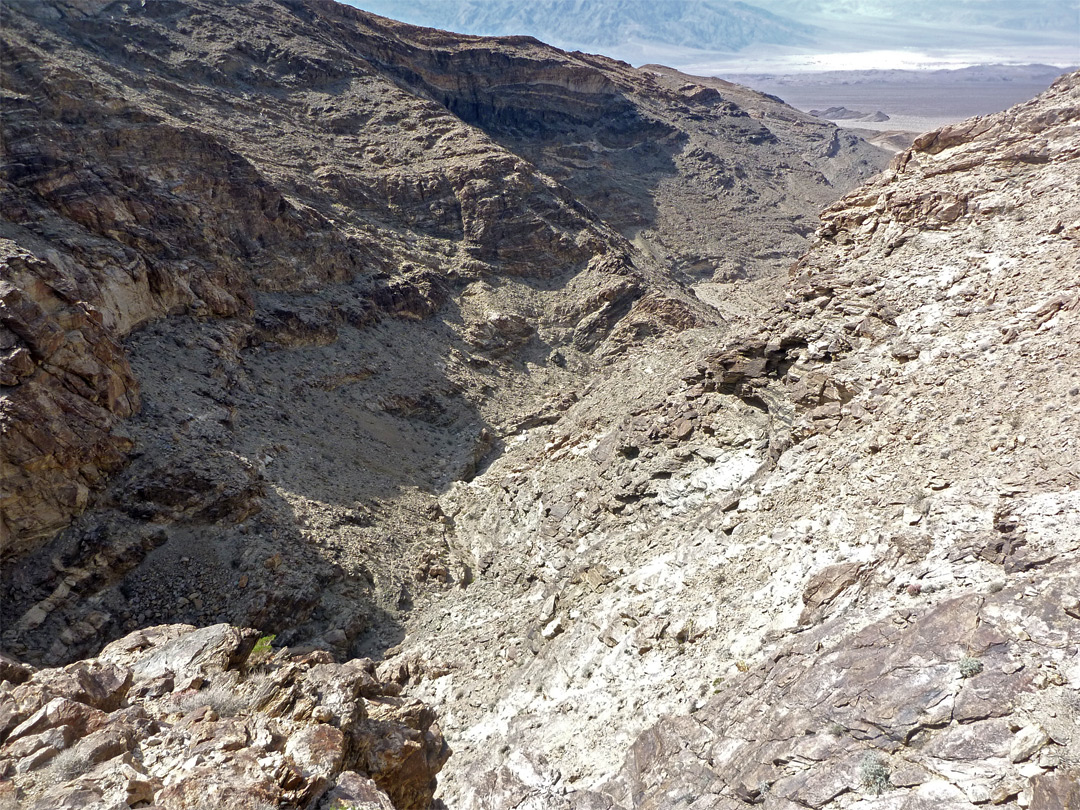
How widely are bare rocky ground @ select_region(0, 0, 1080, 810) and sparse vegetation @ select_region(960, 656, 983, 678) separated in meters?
0.10

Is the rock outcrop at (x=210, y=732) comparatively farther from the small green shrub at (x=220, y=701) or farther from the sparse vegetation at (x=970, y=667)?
the sparse vegetation at (x=970, y=667)

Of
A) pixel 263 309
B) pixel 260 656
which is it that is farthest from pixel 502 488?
pixel 263 309

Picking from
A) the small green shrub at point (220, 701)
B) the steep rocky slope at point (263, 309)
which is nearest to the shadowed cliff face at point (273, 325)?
the steep rocky slope at point (263, 309)

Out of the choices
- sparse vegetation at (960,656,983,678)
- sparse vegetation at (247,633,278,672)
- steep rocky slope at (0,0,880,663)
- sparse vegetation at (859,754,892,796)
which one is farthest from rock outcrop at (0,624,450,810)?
sparse vegetation at (960,656,983,678)

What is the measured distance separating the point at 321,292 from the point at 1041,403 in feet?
74.9

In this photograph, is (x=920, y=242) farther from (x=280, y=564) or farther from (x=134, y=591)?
(x=134, y=591)

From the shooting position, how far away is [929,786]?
5.39 metres

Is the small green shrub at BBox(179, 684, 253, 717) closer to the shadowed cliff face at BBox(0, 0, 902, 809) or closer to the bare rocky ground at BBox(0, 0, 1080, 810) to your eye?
the bare rocky ground at BBox(0, 0, 1080, 810)

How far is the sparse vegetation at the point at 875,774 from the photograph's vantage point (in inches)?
221

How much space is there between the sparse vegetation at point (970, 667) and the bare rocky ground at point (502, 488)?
0.10m

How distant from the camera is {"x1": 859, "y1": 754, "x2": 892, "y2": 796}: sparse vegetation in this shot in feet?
18.4

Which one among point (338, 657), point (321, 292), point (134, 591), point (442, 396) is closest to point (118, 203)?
point (321, 292)

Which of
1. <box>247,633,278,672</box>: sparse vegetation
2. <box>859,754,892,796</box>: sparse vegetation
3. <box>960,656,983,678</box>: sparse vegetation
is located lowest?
<box>247,633,278,672</box>: sparse vegetation

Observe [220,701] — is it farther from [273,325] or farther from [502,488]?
[273,325]
